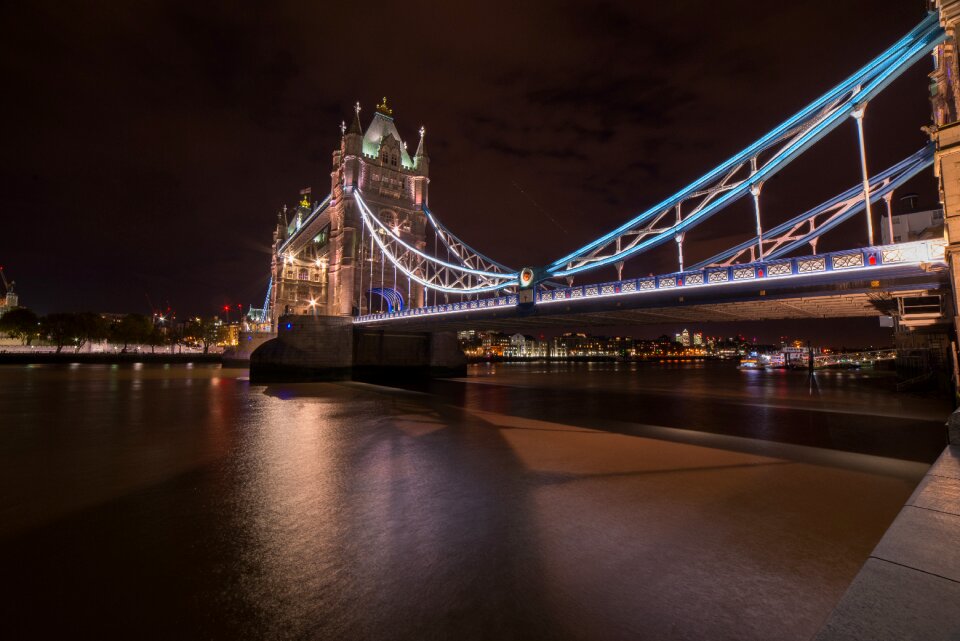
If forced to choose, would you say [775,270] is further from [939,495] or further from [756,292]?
[939,495]

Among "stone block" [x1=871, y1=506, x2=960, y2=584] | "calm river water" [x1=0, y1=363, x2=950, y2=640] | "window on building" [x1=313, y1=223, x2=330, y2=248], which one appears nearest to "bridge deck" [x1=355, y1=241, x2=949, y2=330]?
"calm river water" [x1=0, y1=363, x2=950, y2=640]

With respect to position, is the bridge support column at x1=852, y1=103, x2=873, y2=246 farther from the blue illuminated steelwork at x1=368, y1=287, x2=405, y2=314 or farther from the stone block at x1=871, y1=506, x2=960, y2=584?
the blue illuminated steelwork at x1=368, y1=287, x2=405, y2=314

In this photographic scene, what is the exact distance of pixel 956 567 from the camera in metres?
2.39

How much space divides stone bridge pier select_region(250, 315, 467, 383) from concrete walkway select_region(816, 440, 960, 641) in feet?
112

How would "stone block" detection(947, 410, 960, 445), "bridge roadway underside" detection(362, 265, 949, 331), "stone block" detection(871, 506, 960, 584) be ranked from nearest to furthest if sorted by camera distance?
1. "stone block" detection(871, 506, 960, 584)
2. "stone block" detection(947, 410, 960, 445)
3. "bridge roadway underside" detection(362, 265, 949, 331)

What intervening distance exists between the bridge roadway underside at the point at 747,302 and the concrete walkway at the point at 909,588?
1261cm

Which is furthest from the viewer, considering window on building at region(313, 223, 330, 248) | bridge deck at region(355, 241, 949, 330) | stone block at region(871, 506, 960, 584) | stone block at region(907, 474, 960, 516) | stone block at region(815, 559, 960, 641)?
window on building at region(313, 223, 330, 248)

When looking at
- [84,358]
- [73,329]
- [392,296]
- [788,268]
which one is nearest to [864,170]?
Result: [788,268]

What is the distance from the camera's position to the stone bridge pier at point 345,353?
33219 mm

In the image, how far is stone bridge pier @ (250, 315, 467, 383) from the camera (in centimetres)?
3322

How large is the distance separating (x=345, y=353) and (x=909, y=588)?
1407 inches

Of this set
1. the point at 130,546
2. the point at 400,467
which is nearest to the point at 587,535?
the point at 400,467

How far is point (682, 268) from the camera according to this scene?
1853cm

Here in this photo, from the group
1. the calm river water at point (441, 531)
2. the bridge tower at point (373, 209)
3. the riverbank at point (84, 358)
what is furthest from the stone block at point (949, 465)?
the riverbank at point (84, 358)
